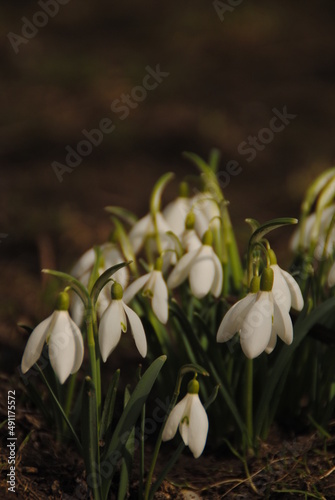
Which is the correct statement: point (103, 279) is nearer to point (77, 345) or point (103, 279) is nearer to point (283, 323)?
point (77, 345)

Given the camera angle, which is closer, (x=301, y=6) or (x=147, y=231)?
(x=147, y=231)

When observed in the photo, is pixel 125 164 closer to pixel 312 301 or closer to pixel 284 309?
pixel 312 301

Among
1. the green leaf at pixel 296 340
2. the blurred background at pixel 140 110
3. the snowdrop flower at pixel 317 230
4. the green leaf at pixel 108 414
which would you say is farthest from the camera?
the blurred background at pixel 140 110

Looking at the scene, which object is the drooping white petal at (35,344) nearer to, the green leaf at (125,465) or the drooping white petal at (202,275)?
the green leaf at (125,465)

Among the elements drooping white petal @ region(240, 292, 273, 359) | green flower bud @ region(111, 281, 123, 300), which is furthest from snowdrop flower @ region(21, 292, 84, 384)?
drooping white petal @ region(240, 292, 273, 359)

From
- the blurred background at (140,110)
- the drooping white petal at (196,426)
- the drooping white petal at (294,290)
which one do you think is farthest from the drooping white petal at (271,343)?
the blurred background at (140,110)

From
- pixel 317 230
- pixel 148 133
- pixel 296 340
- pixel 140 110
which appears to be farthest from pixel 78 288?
pixel 140 110

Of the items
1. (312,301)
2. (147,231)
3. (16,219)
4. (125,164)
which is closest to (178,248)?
(147,231)
